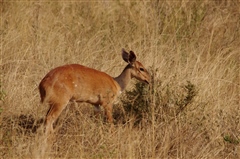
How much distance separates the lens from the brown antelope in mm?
6684

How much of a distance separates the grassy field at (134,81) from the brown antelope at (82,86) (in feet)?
0.57

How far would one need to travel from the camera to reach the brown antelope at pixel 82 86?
668 cm

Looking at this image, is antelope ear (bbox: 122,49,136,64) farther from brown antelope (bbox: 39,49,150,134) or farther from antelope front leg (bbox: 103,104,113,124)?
antelope front leg (bbox: 103,104,113,124)

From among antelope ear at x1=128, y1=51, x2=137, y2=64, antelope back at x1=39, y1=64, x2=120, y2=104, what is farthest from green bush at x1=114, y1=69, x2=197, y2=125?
antelope ear at x1=128, y1=51, x2=137, y2=64

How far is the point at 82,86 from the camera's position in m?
7.07

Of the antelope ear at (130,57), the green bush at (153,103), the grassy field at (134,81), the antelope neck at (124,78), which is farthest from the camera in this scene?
the antelope neck at (124,78)

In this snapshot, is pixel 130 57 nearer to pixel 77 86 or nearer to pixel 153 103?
pixel 153 103

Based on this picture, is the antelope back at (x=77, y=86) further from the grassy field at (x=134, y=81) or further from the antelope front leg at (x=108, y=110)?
the grassy field at (x=134, y=81)

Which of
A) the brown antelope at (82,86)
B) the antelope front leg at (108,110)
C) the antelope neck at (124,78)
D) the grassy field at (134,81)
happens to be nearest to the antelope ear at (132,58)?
the brown antelope at (82,86)

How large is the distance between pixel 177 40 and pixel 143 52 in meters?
0.91

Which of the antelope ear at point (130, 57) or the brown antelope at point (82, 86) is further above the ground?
the antelope ear at point (130, 57)

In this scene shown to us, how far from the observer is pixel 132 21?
33.8 ft

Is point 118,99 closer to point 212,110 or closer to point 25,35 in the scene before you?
point 212,110

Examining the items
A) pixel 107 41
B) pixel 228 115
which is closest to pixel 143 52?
pixel 107 41
